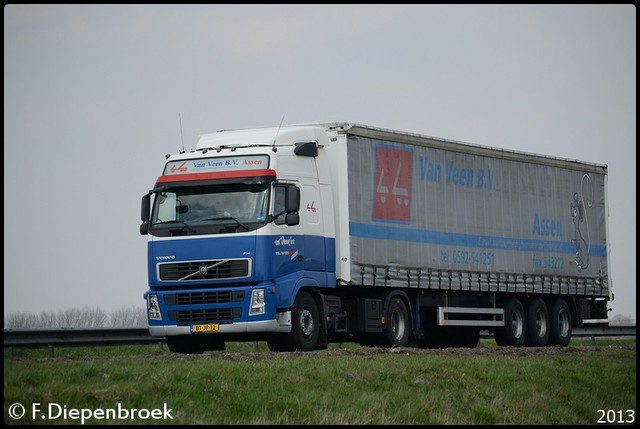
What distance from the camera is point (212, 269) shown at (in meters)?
23.1

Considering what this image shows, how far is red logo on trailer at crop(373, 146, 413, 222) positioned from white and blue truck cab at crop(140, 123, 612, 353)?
0.13 feet

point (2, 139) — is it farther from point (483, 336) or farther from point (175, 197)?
point (483, 336)

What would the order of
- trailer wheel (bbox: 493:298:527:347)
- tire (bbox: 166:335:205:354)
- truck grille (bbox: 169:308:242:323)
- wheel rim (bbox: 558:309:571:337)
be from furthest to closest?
1. wheel rim (bbox: 558:309:571:337)
2. trailer wheel (bbox: 493:298:527:347)
3. tire (bbox: 166:335:205:354)
4. truck grille (bbox: 169:308:242:323)

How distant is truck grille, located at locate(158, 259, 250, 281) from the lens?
22984 millimetres

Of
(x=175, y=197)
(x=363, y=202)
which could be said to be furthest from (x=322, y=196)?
(x=175, y=197)

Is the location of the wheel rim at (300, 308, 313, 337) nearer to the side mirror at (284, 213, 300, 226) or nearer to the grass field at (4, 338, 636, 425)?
the grass field at (4, 338, 636, 425)

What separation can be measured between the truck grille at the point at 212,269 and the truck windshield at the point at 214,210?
0.52 metres

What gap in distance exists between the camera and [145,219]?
78.5 ft

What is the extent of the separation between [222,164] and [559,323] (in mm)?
12562

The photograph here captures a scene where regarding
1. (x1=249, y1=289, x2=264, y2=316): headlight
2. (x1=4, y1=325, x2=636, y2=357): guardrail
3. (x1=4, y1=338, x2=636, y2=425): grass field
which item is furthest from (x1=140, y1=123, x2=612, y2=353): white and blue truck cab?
(x1=4, y1=325, x2=636, y2=357): guardrail

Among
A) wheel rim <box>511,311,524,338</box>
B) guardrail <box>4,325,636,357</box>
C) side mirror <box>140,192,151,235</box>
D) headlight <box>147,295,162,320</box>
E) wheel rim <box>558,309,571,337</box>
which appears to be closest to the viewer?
headlight <box>147,295,162,320</box>

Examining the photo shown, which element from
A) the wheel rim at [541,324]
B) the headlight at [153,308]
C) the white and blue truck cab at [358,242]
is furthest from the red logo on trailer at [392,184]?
the wheel rim at [541,324]

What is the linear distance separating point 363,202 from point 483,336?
31.3 ft

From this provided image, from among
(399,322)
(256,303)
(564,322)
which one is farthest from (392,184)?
(564,322)
